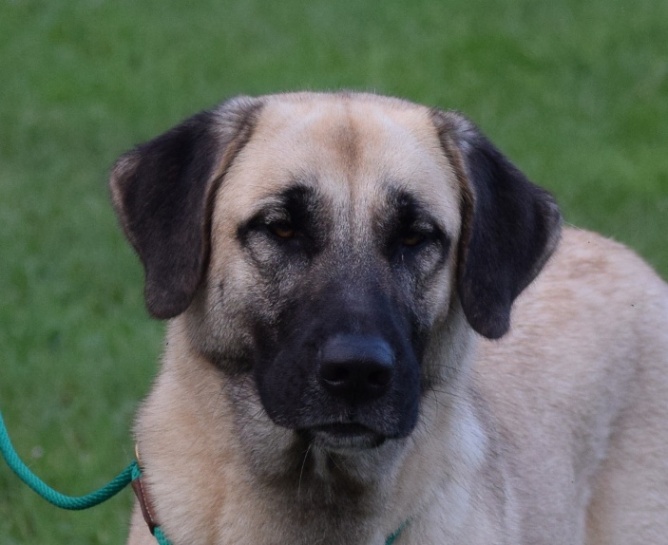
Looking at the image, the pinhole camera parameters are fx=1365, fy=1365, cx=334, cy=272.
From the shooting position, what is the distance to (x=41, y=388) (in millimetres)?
7168

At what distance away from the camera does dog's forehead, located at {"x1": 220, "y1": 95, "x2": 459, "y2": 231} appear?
420 centimetres

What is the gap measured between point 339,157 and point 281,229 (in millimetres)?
297

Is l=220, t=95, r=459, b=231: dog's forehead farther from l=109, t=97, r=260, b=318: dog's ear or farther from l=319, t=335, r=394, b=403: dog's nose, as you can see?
l=319, t=335, r=394, b=403: dog's nose

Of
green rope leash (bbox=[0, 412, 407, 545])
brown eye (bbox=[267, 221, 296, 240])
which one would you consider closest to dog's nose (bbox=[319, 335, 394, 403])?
brown eye (bbox=[267, 221, 296, 240])

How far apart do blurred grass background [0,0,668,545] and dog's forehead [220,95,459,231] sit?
243cm

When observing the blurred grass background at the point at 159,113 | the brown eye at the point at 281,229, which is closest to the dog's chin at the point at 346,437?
the brown eye at the point at 281,229

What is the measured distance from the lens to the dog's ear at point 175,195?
4.25 metres

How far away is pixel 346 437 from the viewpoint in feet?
13.1

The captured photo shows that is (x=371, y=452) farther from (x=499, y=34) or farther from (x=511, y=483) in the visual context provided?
(x=499, y=34)

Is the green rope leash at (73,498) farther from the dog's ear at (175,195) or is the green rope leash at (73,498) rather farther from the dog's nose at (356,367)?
the dog's nose at (356,367)

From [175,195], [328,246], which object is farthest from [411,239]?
[175,195]

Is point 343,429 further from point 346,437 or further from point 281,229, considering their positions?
point 281,229

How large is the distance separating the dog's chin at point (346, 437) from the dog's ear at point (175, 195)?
61 cm

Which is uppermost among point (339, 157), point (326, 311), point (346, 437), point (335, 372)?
point (339, 157)
